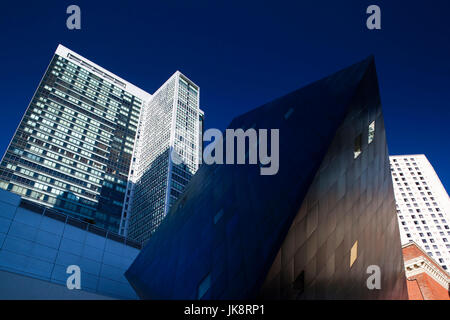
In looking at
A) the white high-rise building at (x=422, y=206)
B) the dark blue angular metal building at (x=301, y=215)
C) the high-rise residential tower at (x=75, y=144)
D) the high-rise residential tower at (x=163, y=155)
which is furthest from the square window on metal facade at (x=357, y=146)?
the high-rise residential tower at (x=75, y=144)

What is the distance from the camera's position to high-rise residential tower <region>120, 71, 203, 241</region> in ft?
316

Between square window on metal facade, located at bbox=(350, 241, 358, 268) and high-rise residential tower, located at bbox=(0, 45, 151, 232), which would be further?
high-rise residential tower, located at bbox=(0, 45, 151, 232)

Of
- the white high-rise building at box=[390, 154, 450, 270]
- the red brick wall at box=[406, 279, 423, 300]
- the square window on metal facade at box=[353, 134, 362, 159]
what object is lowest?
the red brick wall at box=[406, 279, 423, 300]

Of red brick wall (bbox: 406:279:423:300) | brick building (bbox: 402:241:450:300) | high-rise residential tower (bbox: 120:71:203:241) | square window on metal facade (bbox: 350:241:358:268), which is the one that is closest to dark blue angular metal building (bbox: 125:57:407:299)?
square window on metal facade (bbox: 350:241:358:268)

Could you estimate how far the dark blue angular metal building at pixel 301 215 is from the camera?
8.72 meters

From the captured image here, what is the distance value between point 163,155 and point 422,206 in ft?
271

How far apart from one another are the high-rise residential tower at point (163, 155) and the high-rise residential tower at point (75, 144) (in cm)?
519

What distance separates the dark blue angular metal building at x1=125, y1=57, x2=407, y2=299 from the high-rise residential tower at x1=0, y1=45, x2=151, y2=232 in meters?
80.2

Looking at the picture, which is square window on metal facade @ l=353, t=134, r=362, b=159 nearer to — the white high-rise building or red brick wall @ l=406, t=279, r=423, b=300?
red brick wall @ l=406, t=279, r=423, b=300

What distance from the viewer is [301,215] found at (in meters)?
8.72

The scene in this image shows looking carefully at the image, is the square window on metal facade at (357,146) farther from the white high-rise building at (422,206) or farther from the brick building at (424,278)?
the white high-rise building at (422,206)

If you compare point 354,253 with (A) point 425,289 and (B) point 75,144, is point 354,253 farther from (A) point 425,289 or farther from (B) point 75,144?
(B) point 75,144

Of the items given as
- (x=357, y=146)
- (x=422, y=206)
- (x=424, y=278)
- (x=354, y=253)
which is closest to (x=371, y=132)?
(x=357, y=146)
